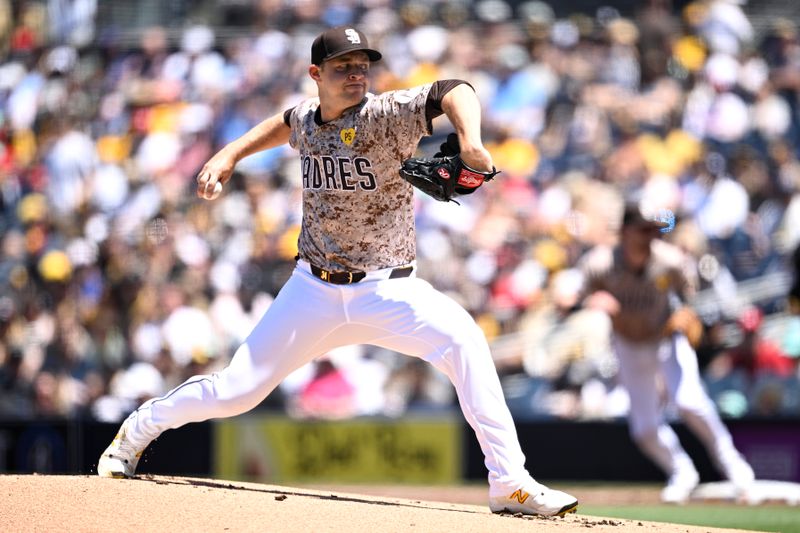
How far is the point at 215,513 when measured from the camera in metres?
5.05

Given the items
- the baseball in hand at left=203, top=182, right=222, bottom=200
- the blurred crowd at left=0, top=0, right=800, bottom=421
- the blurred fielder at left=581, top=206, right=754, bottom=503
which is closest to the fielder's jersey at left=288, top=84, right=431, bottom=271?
the baseball in hand at left=203, top=182, right=222, bottom=200

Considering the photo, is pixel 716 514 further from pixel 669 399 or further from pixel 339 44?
pixel 339 44

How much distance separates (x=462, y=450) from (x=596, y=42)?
4.92 m

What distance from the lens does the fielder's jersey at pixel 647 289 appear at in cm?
980

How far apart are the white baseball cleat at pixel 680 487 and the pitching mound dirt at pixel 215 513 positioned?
Result: 4317 millimetres

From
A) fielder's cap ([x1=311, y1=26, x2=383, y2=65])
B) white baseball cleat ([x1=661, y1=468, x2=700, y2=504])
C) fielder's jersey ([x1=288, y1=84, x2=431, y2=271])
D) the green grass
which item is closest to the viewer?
fielder's cap ([x1=311, y1=26, x2=383, y2=65])

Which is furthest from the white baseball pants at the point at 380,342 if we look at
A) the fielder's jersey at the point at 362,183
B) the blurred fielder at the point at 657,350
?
the blurred fielder at the point at 657,350

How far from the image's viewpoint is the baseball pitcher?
530cm

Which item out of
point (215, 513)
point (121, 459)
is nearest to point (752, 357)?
point (121, 459)

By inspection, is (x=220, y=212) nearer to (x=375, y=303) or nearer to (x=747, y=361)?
(x=747, y=361)

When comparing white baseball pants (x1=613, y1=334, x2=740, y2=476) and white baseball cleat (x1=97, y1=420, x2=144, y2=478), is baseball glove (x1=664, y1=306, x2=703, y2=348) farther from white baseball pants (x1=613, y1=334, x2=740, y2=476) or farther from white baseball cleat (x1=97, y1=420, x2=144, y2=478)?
white baseball cleat (x1=97, y1=420, x2=144, y2=478)

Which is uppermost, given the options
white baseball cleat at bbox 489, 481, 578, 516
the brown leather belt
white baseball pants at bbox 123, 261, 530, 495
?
Answer: the brown leather belt

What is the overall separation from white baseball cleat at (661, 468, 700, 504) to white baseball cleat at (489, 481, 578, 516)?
4633 mm

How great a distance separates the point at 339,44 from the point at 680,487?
5842mm
